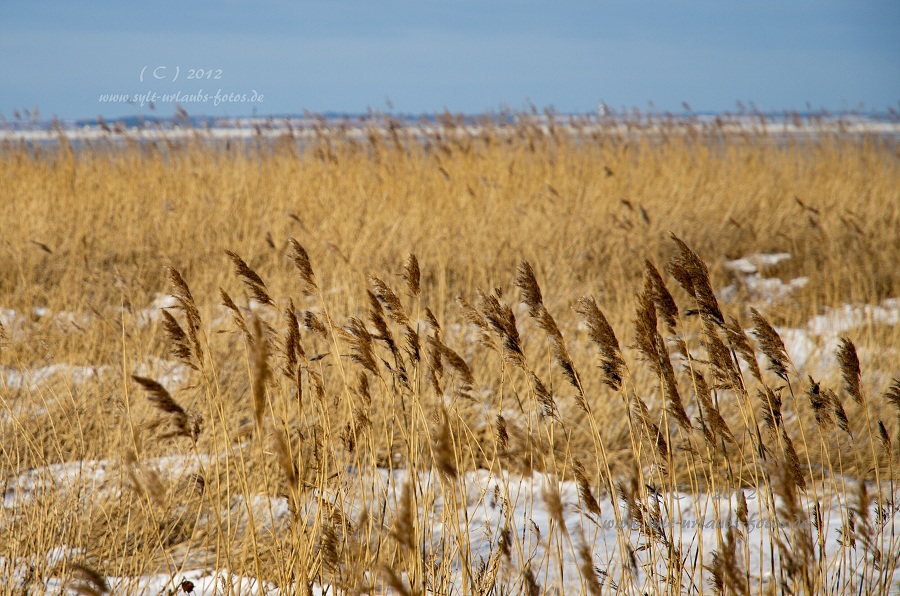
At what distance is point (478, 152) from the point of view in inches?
318

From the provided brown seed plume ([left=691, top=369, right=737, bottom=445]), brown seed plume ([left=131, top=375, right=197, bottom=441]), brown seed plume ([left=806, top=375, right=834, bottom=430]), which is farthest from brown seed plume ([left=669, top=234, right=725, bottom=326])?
brown seed plume ([left=131, top=375, right=197, bottom=441])

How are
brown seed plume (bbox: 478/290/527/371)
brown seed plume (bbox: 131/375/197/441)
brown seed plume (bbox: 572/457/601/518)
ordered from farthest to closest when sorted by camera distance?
brown seed plume (bbox: 478/290/527/371) < brown seed plume (bbox: 572/457/601/518) < brown seed plume (bbox: 131/375/197/441)

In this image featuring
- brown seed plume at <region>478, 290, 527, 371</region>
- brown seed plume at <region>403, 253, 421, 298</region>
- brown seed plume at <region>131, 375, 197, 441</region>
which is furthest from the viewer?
brown seed plume at <region>403, 253, 421, 298</region>

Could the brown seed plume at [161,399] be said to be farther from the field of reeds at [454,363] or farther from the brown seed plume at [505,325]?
the brown seed plume at [505,325]

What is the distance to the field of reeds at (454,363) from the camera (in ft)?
4.86

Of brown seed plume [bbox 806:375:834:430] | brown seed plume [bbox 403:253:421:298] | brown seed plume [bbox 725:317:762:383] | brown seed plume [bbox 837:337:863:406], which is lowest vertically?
brown seed plume [bbox 806:375:834:430]

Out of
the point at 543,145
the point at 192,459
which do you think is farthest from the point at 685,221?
the point at 192,459

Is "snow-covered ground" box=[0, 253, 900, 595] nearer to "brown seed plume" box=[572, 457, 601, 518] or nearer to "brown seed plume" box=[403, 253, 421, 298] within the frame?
"brown seed plume" box=[572, 457, 601, 518]

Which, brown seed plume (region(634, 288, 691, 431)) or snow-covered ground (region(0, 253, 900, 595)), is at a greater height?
brown seed plume (region(634, 288, 691, 431))

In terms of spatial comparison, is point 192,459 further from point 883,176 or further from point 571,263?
point 883,176

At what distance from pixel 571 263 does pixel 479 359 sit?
1.82 meters

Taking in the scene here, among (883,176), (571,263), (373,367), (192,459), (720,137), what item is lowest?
(192,459)

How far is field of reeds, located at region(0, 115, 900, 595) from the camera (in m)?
1.48

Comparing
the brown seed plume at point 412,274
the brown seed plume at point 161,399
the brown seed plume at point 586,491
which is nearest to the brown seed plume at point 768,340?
the brown seed plume at point 586,491
